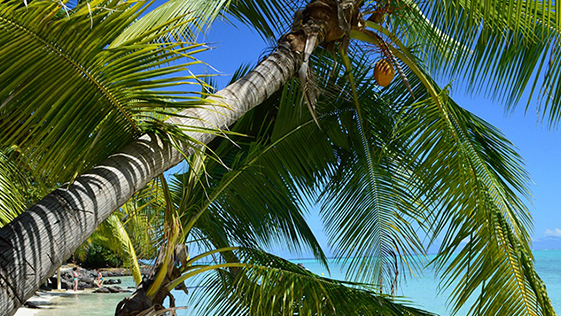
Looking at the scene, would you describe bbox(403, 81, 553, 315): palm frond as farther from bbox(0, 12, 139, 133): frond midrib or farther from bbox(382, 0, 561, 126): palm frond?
bbox(0, 12, 139, 133): frond midrib

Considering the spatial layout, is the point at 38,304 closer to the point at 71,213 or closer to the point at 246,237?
the point at 246,237

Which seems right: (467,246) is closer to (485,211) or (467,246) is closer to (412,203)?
(485,211)

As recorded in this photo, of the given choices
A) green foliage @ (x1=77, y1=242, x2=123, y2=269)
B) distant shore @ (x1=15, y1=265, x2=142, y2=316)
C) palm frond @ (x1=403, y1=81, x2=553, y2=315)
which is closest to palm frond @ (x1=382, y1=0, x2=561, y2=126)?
palm frond @ (x1=403, y1=81, x2=553, y2=315)

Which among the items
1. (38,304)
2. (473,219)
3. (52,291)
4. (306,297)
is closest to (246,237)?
(306,297)

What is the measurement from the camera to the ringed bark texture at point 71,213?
1486 mm

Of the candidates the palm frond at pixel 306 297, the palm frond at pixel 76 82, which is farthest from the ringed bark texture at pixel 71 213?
the palm frond at pixel 306 297

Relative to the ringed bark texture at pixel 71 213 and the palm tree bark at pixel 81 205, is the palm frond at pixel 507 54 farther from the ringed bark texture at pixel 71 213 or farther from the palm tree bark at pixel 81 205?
the ringed bark texture at pixel 71 213

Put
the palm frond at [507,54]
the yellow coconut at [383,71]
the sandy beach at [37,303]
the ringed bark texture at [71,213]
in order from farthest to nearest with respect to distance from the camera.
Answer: the sandy beach at [37,303], the yellow coconut at [383,71], the palm frond at [507,54], the ringed bark texture at [71,213]

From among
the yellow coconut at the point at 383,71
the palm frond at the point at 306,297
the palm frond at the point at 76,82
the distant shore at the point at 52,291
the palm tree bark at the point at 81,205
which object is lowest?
the distant shore at the point at 52,291

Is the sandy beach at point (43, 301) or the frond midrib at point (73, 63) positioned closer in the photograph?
the frond midrib at point (73, 63)

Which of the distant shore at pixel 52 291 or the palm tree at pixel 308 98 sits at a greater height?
the palm tree at pixel 308 98

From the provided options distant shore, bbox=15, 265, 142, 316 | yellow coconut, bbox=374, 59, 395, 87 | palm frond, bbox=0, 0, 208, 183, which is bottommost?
distant shore, bbox=15, 265, 142, 316

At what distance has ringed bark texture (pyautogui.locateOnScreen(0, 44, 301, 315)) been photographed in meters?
1.49

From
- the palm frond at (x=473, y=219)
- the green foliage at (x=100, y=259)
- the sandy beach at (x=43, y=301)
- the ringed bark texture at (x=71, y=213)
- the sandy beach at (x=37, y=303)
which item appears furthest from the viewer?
the green foliage at (x=100, y=259)
